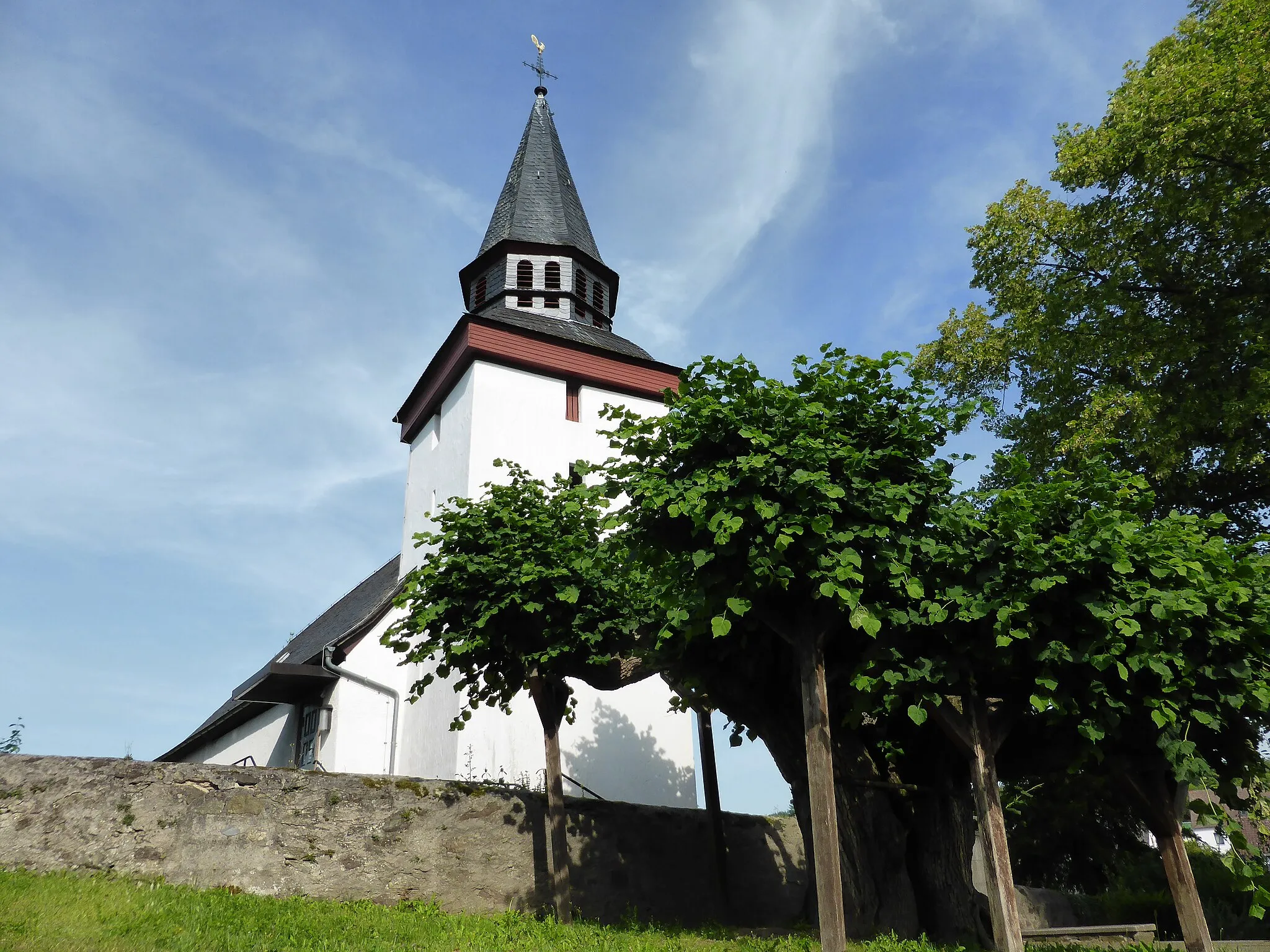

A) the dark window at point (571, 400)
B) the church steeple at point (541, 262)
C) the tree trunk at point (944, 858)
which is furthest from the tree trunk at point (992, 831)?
the church steeple at point (541, 262)

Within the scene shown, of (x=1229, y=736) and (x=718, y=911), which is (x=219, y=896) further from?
(x=1229, y=736)

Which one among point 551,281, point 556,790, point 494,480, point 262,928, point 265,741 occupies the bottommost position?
point 262,928

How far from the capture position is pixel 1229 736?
29.0 feet

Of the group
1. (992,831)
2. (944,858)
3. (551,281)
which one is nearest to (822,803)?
(992,831)

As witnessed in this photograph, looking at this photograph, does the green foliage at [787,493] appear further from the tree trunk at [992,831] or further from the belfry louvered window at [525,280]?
the belfry louvered window at [525,280]

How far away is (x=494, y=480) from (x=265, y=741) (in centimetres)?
1035

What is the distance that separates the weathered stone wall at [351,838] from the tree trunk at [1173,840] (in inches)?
235

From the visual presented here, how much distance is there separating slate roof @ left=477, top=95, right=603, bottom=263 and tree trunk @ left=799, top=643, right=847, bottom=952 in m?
17.8

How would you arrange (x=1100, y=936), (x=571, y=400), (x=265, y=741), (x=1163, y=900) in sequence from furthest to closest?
(x=265, y=741), (x=571, y=400), (x=1163, y=900), (x=1100, y=936)

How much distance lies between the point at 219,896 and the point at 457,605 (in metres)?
3.78

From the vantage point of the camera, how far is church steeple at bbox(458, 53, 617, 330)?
77.7 feet

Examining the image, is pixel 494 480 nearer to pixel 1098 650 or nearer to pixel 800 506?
pixel 800 506

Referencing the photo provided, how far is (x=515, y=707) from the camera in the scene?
17.2 m

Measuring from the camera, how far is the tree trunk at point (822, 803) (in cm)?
737
